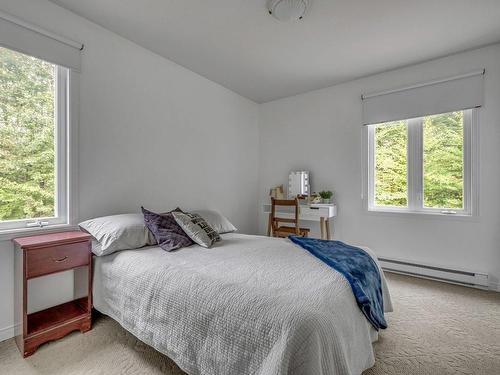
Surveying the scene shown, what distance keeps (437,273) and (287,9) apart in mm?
3221

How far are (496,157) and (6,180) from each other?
179 inches

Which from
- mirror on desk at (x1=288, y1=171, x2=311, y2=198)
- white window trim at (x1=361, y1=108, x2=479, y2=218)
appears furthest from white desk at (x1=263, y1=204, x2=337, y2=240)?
white window trim at (x1=361, y1=108, x2=479, y2=218)

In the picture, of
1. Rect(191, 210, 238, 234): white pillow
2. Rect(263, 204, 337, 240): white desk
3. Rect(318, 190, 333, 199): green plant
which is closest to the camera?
Rect(191, 210, 238, 234): white pillow

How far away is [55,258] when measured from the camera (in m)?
1.80

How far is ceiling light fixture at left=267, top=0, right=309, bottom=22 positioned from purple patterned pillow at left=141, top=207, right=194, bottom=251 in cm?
200

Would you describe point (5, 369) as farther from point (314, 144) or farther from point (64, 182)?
point (314, 144)

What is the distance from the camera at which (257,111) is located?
4.61 meters

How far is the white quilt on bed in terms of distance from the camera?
3.54 ft

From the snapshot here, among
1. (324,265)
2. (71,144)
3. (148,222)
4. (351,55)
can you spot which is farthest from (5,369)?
(351,55)

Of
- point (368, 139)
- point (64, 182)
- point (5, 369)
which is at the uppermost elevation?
point (368, 139)

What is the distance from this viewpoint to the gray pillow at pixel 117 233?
1.97m

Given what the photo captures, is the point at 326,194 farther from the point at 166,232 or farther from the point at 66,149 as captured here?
the point at 66,149

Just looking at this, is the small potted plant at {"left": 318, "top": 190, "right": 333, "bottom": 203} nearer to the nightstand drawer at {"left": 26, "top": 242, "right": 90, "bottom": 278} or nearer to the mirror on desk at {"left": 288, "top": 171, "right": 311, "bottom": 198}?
the mirror on desk at {"left": 288, "top": 171, "right": 311, "bottom": 198}

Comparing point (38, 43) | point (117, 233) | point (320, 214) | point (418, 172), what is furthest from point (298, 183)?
point (38, 43)
